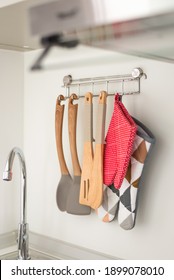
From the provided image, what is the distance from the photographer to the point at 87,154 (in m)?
1.13

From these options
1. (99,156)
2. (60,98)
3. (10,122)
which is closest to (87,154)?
(99,156)

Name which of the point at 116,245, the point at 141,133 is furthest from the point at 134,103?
the point at 116,245

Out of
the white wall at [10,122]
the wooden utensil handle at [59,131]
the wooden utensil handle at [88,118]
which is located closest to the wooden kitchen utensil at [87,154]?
the wooden utensil handle at [88,118]

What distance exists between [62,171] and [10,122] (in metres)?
0.29

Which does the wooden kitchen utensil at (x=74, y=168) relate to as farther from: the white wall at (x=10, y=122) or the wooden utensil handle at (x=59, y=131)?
the white wall at (x=10, y=122)

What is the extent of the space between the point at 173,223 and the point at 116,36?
0.67 metres

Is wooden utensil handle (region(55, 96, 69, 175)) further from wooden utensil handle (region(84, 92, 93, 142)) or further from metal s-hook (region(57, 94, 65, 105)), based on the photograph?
wooden utensil handle (region(84, 92, 93, 142))

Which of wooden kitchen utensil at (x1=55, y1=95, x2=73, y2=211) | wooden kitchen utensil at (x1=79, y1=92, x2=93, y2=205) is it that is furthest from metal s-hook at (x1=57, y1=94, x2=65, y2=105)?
wooden kitchen utensil at (x1=79, y1=92, x2=93, y2=205)

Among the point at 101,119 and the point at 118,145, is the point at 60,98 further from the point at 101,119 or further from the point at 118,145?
the point at 118,145

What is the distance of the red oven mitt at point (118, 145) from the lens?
3.23ft

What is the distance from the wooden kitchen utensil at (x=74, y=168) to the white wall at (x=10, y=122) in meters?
0.28

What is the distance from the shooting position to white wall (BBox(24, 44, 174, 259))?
101 centimetres

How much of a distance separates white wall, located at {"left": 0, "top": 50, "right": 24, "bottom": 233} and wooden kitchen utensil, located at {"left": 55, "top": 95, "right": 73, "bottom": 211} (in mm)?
218

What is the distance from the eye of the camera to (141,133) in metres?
1.00
